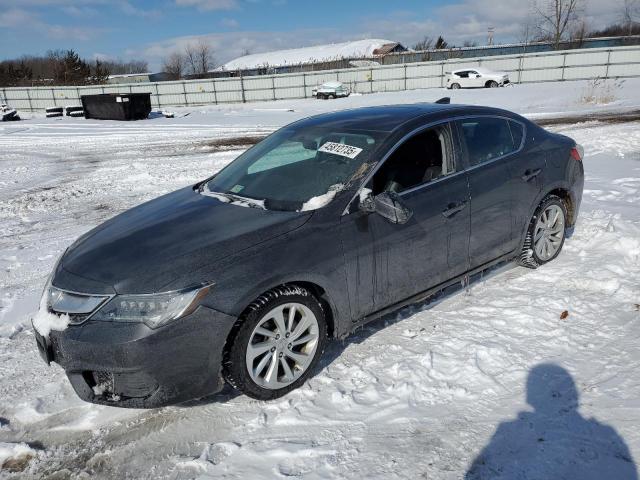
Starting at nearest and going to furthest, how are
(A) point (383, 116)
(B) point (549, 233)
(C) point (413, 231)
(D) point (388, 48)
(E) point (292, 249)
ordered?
(E) point (292, 249) < (C) point (413, 231) < (A) point (383, 116) < (B) point (549, 233) < (D) point (388, 48)

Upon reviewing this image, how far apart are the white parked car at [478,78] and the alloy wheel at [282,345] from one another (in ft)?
100

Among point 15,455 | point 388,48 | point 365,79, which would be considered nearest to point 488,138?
point 15,455

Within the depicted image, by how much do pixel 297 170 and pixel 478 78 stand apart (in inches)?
1172

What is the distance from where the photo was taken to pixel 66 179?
10.6 m

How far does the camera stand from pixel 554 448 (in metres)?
2.54

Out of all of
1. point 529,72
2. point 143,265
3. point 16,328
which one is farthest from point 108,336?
point 529,72

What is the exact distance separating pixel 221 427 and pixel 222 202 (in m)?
1.57

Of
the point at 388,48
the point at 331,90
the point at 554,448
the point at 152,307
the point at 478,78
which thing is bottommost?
the point at 554,448

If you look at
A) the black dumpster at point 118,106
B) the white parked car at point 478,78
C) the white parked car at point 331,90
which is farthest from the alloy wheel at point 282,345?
the white parked car at point 331,90

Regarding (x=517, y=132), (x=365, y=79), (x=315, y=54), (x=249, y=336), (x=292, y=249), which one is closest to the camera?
(x=249, y=336)

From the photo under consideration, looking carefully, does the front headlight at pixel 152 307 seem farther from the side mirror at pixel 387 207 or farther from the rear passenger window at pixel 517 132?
the rear passenger window at pixel 517 132

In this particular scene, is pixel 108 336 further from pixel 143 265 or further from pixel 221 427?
pixel 221 427

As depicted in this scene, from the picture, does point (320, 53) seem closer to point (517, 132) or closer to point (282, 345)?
point (517, 132)

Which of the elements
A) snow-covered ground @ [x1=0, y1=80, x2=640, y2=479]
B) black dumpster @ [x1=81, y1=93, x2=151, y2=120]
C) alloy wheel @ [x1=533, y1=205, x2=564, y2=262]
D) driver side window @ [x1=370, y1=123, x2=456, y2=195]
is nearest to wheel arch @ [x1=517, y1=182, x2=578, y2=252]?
alloy wheel @ [x1=533, y1=205, x2=564, y2=262]
